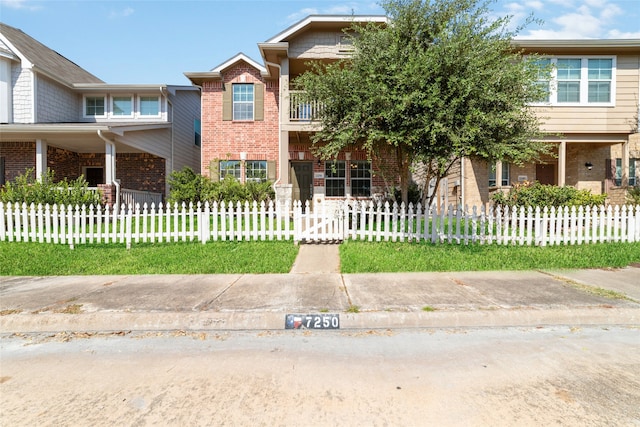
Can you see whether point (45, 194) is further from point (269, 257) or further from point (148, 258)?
point (269, 257)

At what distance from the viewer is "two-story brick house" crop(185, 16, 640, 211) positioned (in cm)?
1326

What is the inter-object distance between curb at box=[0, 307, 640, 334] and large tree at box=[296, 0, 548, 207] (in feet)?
12.3

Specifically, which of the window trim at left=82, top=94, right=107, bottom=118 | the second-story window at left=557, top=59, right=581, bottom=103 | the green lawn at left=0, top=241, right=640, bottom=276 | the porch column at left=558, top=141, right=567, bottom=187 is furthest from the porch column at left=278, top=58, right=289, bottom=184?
the second-story window at left=557, top=59, right=581, bottom=103

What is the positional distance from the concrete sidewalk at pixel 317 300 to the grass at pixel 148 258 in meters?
0.42

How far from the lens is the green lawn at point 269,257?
276 inches

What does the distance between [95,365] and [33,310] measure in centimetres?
201

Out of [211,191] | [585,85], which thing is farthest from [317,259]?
[585,85]

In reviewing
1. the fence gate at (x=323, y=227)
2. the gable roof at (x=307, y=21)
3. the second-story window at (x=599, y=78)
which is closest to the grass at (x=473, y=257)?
the fence gate at (x=323, y=227)

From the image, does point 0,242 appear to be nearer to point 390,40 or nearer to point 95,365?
point 95,365

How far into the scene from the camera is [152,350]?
379 cm

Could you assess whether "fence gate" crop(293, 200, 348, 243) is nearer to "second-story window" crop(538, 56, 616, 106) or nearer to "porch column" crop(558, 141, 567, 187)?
"porch column" crop(558, 141, 567, 187)

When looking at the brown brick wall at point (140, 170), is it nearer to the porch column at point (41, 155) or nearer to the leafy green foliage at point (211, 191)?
the porch column at point (41, 155)

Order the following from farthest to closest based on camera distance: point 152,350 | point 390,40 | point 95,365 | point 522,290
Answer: point 390,40, point 522,290, point 152,350, point 95,365

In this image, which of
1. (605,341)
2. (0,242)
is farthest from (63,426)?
(0,242)
